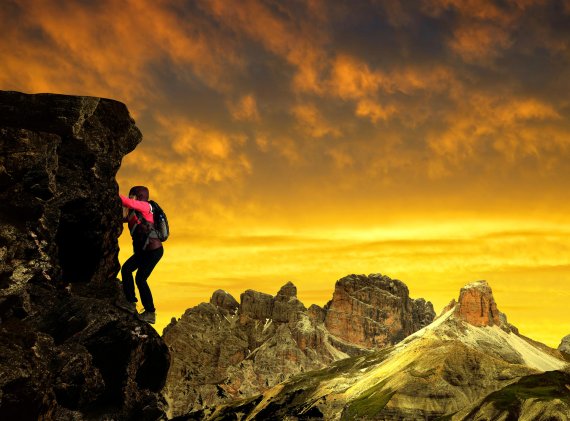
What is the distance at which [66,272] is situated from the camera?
2727cm

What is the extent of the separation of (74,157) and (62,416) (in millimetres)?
10925

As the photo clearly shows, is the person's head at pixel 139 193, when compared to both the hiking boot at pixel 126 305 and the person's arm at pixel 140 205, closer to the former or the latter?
the person's arm at pixel 140 205

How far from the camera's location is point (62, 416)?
23.8 m

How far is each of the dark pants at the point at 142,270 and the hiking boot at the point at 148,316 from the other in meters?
0.19

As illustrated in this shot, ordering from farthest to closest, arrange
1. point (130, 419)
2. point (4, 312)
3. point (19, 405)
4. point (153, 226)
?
point (130, 419), point (153, 226), point (4, 312), point (19, 405)

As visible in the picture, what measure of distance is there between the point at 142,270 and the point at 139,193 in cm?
340

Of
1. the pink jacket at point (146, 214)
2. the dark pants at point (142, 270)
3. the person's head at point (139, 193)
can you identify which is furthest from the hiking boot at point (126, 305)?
the person's head at point (139, 193)

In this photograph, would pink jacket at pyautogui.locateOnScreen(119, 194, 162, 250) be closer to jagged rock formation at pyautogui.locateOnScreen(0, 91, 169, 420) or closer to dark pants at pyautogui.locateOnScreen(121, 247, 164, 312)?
dark pants at pyautogui.locateOnScreen(121, 247, 164, 312)

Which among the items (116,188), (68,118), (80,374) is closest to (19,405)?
(80,374)

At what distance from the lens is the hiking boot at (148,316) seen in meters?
26.9

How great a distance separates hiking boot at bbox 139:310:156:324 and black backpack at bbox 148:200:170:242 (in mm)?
3771

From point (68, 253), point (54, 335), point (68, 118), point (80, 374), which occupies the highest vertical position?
point (68, 118)

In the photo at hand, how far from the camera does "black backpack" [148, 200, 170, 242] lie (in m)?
25.7

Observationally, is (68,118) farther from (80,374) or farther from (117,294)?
(80,374)
